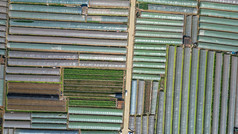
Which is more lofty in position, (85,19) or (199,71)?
(85,19)

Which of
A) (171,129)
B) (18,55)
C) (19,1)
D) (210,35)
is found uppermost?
(19,1)

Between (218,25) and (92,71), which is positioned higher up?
(218,25)

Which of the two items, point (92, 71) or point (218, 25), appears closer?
point (92, 71)

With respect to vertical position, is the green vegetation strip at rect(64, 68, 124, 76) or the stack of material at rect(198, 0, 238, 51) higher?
the stack of material at rect(198, 0, 238, 51)

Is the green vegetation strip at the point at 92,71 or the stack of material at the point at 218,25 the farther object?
the stack of material at the point at 218,25

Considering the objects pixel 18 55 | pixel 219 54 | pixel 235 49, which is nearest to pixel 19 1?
pixel 18 55

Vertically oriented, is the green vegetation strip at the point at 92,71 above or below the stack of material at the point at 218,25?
below

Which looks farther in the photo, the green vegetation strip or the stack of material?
the stack of material

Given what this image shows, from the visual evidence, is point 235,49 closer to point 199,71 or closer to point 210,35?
point 210,35
